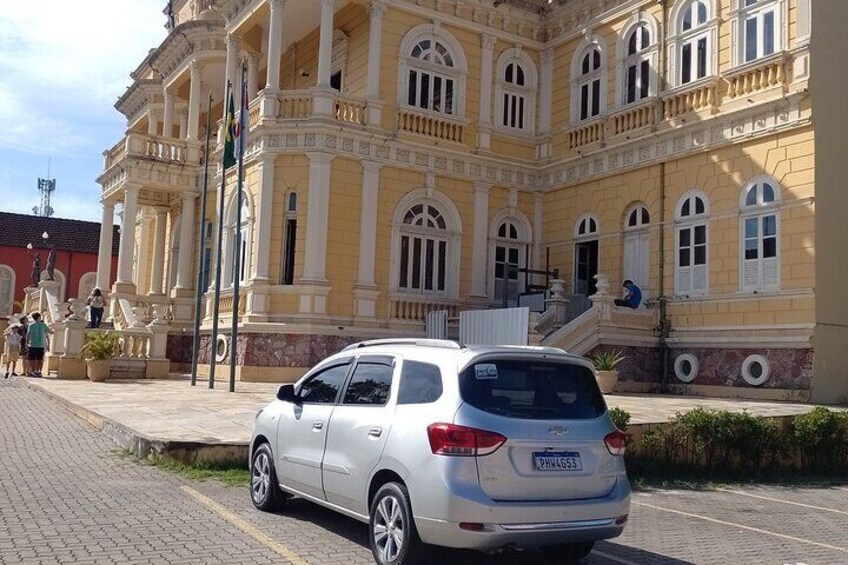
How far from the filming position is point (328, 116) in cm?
2258

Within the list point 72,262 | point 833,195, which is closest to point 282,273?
point 833,195

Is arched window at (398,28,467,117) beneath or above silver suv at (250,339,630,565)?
above

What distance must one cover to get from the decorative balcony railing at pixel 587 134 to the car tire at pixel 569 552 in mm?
18200

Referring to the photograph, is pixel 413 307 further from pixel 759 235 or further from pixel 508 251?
pixel 759 235

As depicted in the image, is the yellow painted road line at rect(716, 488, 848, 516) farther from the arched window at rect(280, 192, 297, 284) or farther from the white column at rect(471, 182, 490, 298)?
the arched window at rect(280, 192, 297, 284)

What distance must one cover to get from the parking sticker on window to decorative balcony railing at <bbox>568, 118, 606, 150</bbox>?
1840 cm

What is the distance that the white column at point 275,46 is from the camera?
23031 mm

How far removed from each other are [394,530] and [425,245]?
18082mm

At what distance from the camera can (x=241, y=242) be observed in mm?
24000

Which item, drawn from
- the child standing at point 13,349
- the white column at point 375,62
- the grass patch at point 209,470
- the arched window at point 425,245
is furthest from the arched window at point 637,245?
the child standing at point 13,349

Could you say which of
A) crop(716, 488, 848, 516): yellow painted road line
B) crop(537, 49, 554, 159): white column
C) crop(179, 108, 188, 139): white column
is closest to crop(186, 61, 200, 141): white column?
crop(179, 108, 188, 139): white column

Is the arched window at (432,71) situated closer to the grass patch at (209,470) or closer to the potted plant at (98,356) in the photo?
the potted plant at (98,356)

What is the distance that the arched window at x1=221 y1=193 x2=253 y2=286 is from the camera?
2347 cm

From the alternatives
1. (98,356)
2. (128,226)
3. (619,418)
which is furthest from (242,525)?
(128,226)
